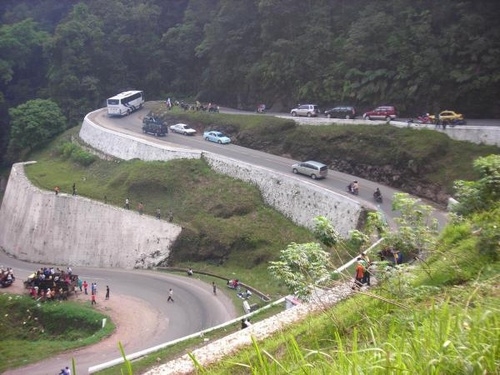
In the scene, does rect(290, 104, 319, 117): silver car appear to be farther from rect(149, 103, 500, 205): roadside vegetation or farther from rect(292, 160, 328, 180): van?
rect(292, 160, 328, 180): van

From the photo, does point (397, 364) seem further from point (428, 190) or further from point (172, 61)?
point (172, 61)

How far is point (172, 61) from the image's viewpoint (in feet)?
176

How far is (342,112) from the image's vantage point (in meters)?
34.4

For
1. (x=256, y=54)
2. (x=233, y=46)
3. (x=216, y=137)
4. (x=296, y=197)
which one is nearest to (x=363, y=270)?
(x=296, y=197)

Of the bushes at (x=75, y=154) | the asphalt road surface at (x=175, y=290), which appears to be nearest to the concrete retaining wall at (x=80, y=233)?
the asphalt road surface at (x=175, y=290)

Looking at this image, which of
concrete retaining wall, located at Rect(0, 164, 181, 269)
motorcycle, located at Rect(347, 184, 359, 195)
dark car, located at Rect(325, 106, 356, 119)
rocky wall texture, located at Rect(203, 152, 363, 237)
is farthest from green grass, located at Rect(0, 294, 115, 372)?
dark car, located at Rect(325, 106, 356, 119)

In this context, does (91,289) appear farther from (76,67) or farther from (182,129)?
(76,67)

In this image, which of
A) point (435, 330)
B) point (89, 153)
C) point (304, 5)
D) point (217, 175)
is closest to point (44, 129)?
point (89, 153)

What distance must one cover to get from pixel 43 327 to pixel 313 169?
16.9 meters

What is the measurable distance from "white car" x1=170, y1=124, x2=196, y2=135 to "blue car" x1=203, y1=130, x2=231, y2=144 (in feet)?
6.19

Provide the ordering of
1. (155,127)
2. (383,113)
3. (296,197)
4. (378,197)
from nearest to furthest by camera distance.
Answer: (378,197) < (296,197) < (383,113) < (155,127)

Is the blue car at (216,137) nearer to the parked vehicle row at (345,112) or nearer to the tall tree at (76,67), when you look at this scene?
the parked vehicle row at (345,112)

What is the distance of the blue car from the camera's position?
1452 inches

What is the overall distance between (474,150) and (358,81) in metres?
11.5
